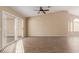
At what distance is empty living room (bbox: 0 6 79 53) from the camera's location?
184 cm

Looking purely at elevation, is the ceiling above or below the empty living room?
above

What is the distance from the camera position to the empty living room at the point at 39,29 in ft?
6.03

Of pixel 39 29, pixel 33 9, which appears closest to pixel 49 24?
pixel 39 29

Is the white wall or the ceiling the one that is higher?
the ceiling

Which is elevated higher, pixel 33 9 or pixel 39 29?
pixel 33 9

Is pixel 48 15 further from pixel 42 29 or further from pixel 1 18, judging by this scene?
pixel 1 18

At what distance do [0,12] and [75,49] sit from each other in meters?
1.19

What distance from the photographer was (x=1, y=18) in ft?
5.93

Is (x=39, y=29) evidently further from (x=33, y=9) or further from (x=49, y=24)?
(x=33, y=9)

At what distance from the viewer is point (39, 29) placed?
1911mm

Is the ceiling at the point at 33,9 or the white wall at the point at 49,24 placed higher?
the ceiling at the point at 33,9

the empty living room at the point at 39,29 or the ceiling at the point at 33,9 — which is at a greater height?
the ceiling at the point at 33,9
